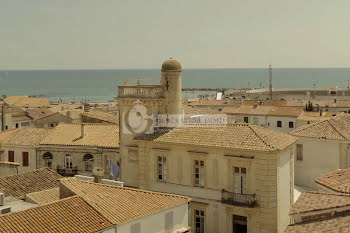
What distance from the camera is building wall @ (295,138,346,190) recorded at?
118 feet

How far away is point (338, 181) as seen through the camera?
24.2 m

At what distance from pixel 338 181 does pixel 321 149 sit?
43.1ft

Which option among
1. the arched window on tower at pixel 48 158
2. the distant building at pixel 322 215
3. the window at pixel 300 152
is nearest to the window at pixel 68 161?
the arched window on tower at pixel 48 158

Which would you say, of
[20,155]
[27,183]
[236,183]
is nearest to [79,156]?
[20,155]

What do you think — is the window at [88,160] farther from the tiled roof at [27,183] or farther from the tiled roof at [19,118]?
the tiled roof at [19,118]

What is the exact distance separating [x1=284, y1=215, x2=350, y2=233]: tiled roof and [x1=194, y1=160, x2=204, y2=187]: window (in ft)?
35.6

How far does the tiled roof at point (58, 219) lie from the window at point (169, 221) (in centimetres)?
343

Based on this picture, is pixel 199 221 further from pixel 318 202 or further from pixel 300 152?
pixel 300 152

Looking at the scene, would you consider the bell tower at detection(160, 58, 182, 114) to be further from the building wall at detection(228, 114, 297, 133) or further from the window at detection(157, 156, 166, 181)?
the building wall at detection(228, 114, 297, 133)

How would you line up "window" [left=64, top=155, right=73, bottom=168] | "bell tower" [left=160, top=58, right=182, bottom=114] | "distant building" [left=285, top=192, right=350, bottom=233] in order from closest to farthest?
"distant building" [left=285, top=192, right=350, bottom=233] → "bell tower" [left=160, top=58, right=182, bottom=114] → "window" [left=64, top=155, right=73, bottom=168]

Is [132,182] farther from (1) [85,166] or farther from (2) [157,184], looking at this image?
(1) [85,166]

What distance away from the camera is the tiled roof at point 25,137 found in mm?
42938

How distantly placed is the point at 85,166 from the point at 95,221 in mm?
22847

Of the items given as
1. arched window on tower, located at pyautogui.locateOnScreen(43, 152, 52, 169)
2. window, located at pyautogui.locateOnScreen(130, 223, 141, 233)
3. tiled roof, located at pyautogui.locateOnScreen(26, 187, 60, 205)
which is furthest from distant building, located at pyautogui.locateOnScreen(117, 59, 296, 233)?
arched window on tower, located at pyautogui.locateOnScreen(43, 152, 52, 169)
